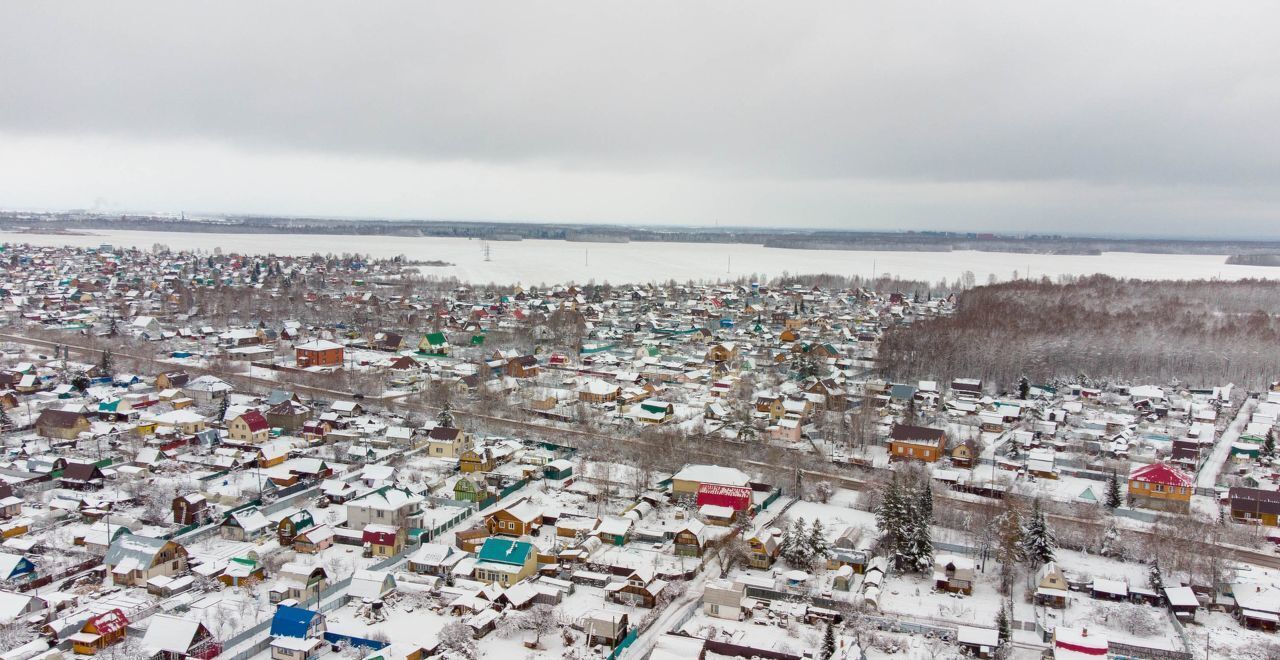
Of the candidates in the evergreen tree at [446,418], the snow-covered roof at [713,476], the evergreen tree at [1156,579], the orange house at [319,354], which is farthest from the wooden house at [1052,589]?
the orange house at [319,354]

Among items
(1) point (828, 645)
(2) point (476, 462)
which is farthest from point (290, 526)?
(1) point (828, 645)

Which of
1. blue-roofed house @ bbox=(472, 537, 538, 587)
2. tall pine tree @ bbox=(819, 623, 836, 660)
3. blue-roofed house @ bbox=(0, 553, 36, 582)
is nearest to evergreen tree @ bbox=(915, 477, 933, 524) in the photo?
tall pine tree @ bbox=(819, 623, 836, 660)

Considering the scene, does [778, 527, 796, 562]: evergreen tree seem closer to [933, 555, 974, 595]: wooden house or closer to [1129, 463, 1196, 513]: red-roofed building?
[933, 555, 974, 595]: wooden house

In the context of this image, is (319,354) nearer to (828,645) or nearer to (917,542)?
(917,542)

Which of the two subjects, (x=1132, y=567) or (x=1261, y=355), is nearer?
(x=1132, y=567)

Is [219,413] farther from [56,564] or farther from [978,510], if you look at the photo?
[978,510]

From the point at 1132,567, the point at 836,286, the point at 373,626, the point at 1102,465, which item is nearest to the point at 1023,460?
the point at 1102,465
